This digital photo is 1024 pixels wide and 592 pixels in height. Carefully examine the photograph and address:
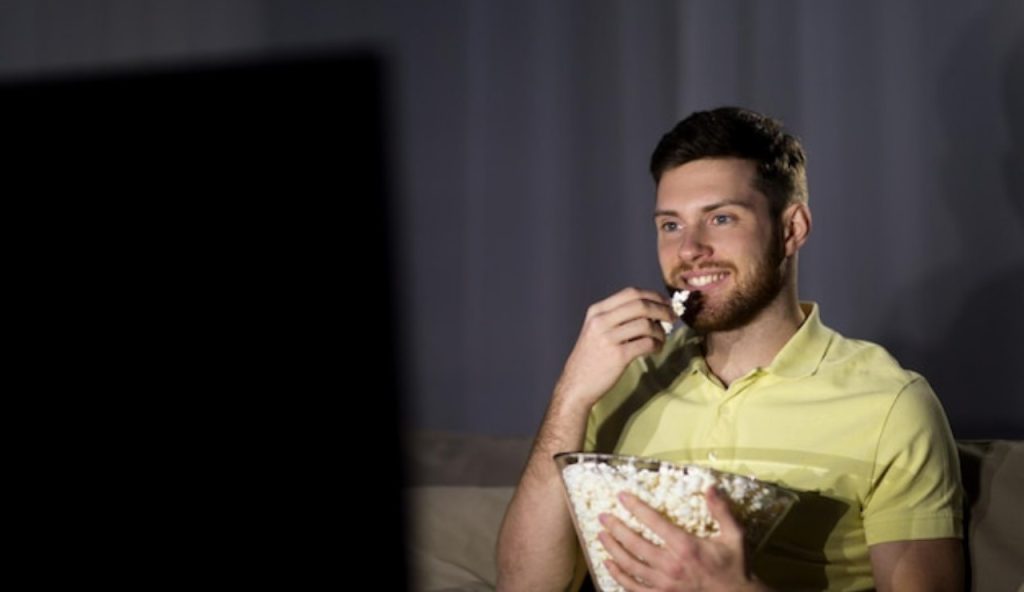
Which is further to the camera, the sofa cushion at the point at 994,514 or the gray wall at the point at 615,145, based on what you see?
the gray wall at the point at 615,145

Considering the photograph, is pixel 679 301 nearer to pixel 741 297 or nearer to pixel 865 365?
pixel 741 297

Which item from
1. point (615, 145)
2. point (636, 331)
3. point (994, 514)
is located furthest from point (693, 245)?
point (615, 145)

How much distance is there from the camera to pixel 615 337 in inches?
62.4

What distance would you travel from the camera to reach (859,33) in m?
2.16

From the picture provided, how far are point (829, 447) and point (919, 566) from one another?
0.60 feet

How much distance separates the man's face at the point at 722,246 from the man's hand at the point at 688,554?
0.43 meters

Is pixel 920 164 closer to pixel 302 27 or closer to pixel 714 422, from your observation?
pixel 714 422

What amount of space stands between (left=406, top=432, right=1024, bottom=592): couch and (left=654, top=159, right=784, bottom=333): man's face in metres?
0.37

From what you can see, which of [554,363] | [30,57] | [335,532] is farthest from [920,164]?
[30,57]

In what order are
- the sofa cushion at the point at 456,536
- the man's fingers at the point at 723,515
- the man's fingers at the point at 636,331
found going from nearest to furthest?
the man's fingers at the point at 723,515 → the man's fingers at the point at 636,331 → the sofa cushion at the point at 456,536

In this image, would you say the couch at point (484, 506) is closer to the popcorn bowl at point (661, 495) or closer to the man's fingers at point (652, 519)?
the popcorn bowl at point (661, 495)

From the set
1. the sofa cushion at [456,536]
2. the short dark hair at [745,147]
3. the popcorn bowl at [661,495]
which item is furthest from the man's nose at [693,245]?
the sofa cushion at [456,536]

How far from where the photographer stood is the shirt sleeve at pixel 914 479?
1.50m

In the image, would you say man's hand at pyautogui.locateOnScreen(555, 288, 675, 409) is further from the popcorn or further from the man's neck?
the man's neck
